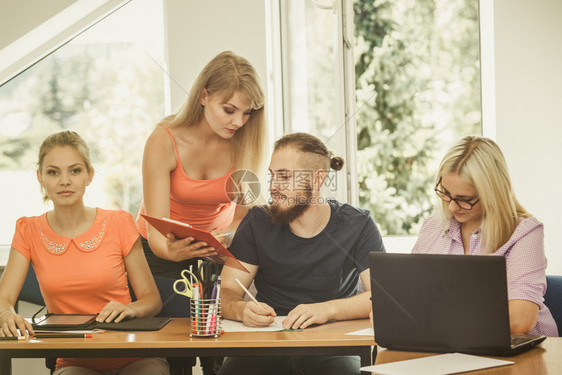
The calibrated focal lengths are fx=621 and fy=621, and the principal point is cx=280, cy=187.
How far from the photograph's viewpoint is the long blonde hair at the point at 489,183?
1.92 metres

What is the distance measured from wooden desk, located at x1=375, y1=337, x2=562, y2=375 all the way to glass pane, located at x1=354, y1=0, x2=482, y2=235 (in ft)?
9.46

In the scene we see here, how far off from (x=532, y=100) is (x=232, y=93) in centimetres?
153

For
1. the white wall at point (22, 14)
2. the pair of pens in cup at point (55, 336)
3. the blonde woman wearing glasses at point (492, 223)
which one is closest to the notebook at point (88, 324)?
the pair of pens in cup at point (55, 336)

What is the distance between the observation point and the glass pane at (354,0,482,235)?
450 centimetres

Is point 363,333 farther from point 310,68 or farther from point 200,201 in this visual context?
point 310,68

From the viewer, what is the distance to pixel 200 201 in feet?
8.55

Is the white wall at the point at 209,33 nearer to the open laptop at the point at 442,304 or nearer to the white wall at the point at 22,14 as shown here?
the white wall at the point at 22,14

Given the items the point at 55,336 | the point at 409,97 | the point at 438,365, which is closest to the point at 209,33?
the point at 55,336

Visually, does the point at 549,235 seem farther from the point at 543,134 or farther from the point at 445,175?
the point at 445,175

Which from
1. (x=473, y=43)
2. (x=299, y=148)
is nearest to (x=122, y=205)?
(x=299, y=148)

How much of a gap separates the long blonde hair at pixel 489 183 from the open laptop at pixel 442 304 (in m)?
0.43

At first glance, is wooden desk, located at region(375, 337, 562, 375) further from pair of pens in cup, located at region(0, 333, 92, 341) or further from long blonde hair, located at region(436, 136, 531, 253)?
pair of pens in cup, located at region(0, 333, 92, 341)

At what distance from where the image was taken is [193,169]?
2.57 metres

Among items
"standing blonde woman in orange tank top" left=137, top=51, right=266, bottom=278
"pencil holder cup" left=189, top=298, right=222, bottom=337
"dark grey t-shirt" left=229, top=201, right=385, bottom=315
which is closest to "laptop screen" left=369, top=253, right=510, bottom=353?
"pencil holder cup" left=189, top=298, right=222, bottom=337
